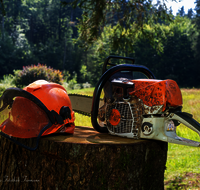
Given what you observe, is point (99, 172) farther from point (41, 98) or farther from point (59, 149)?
point (41, 98)

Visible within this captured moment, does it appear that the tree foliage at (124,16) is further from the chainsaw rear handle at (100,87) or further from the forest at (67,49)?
the forest at (67,49)

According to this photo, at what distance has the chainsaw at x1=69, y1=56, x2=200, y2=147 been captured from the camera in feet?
5.39

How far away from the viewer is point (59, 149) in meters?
1.65

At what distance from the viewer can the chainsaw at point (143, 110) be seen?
164 centimetres

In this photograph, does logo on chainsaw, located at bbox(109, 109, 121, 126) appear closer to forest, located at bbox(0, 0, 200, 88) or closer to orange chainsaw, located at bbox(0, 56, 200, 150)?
orange chainsaw, located at bbox(0, 56, 200, 150)

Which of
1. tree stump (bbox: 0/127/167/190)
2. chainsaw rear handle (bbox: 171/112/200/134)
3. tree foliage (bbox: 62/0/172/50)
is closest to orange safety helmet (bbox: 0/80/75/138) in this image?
tree stump (bbox: 0/127/167/190)

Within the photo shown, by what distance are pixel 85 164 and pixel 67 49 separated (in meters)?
38.2

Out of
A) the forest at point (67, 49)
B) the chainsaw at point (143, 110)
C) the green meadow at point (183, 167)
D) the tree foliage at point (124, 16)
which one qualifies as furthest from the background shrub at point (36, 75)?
the chainsaw at point (143, 110)

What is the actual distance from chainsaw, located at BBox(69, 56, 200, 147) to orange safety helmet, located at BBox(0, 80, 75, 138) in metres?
0.32

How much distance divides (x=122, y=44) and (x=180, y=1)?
4.82ft

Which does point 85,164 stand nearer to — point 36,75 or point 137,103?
point 137,103

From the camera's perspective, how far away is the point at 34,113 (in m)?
1.77

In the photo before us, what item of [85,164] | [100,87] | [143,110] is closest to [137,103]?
[143,110]

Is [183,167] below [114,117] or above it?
below
